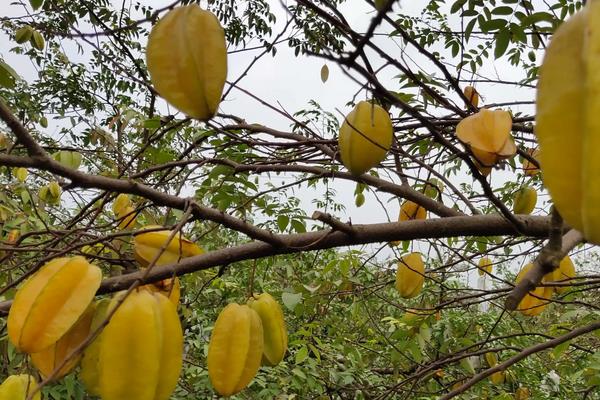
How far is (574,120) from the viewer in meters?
0.45

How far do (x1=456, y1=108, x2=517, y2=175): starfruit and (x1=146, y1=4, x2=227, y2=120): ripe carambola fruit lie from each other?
0.53 metres

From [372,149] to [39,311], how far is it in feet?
2.31

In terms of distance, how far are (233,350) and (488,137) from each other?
0.70 m

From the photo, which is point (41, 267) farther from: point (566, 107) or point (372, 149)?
point (566, 107)

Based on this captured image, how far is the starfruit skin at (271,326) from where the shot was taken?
3.59ft

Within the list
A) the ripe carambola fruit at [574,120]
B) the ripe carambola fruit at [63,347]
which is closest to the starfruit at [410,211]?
the ripe carambola fruit at [63,347]

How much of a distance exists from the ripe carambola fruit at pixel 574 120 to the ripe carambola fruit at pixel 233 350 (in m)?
0.63

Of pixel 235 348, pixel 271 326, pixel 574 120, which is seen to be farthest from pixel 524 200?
pixel 574 120

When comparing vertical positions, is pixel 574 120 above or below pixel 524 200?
below

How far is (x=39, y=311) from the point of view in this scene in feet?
2.60

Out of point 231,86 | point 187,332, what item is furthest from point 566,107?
point 187,332

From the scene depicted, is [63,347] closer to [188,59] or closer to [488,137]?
[188,59]

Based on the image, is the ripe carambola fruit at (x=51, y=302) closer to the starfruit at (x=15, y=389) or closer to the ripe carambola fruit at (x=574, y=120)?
the starfruit at (x=15, y=389)

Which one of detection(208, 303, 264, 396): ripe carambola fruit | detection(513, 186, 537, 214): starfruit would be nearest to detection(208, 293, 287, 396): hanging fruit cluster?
detection(208, 303, 264, 396): ripe carambola fruit
